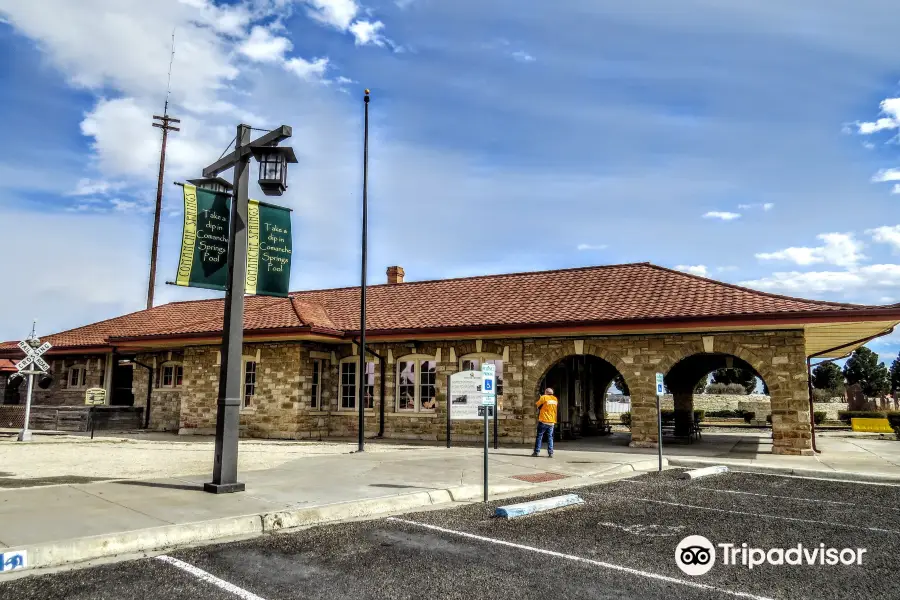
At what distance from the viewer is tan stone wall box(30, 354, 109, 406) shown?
2488 centimetres

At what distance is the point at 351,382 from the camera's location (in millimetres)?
20016

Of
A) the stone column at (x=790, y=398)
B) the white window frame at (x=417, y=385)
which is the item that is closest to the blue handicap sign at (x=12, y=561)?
the white window frame at (x=417, y=385)

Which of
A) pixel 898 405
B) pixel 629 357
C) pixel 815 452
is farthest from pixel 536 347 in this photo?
pixel 898 405

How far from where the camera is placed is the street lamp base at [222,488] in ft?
27.9

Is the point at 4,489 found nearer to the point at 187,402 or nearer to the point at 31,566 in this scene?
the point at 31,566

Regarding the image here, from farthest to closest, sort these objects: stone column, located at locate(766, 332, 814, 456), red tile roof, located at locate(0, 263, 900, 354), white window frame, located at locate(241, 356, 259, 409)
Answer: white window frame, located at locate(241, 356, 259, 409) → red tile roof, located at locate(0, 263, 900, 354) → stone column, located at locate(766, 332, 814, 456)

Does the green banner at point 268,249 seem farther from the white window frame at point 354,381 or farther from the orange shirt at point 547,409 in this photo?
the white window frame at point 354,381

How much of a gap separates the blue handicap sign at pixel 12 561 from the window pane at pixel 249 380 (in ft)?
48.1

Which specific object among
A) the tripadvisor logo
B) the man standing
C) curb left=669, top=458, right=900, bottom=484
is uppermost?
the man standing

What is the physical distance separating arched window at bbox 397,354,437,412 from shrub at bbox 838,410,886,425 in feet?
79.1

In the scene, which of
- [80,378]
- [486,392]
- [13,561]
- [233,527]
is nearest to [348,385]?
[486,392]

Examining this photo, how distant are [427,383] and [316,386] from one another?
11.7ft

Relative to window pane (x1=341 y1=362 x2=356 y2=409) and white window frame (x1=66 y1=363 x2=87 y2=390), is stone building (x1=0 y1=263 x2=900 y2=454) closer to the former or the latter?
window pane (x1=341 y1=362 x2=356 y2=409)

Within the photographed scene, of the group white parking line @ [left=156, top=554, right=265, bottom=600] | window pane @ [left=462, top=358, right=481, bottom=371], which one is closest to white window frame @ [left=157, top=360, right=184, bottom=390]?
window pane @ [left=462, top=358, right=481, bottom=371]
